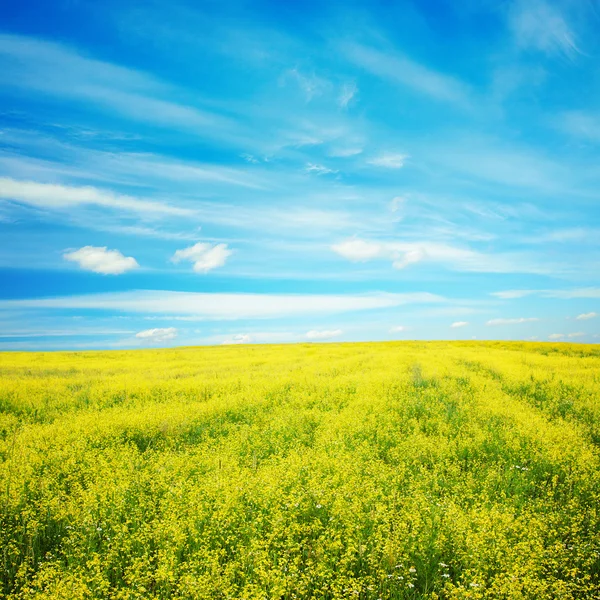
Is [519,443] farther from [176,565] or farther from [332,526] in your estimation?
[176,565]

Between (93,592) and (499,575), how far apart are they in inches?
207

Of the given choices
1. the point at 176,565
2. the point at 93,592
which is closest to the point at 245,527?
the point at 176,565

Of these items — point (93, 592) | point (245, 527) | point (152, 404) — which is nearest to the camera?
point (93, 592)

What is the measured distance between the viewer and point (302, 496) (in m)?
6.59

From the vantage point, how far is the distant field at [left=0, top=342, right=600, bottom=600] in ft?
16.6

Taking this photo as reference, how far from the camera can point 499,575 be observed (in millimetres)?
5117

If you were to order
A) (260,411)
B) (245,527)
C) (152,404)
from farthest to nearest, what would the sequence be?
(152,404)
(260,411)
(245,527)

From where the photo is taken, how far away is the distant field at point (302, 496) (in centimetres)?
505

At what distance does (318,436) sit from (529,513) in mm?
4888

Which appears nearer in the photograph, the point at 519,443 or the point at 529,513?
the point at 529,513

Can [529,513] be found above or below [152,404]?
below

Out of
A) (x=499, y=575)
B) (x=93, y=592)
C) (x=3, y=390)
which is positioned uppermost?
(x=3, y=390)

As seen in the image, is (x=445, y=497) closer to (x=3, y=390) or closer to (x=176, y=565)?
(x=176, y=565)

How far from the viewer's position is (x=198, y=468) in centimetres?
821
